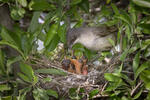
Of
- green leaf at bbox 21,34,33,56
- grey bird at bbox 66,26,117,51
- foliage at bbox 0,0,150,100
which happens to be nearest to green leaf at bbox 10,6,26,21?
foliage at bbox 0,0,150,100

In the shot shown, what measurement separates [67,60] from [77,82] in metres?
0.28

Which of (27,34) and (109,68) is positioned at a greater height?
(27,34)

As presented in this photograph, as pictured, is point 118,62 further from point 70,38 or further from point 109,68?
point 70,38

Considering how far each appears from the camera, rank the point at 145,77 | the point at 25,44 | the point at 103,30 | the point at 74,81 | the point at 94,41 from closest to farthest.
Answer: the point at 145,77 < the point at 25,44 < the point at 74,81 < the point at 103,30 < the point at 94,41

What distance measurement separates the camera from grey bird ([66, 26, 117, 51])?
1729 millimetres

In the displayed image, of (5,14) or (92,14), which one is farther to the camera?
(92,14)

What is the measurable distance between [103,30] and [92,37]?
154 mm

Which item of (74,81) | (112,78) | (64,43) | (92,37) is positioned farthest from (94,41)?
(112,78)

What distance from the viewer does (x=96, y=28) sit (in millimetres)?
1803

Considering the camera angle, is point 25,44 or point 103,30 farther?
point 103,30

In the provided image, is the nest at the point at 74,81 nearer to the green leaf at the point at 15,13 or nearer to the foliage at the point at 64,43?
the foliage at the point at 64,43

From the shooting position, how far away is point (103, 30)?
5.55ft

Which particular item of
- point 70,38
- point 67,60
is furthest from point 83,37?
point 67,60

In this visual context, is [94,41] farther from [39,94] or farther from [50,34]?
[39,94]
